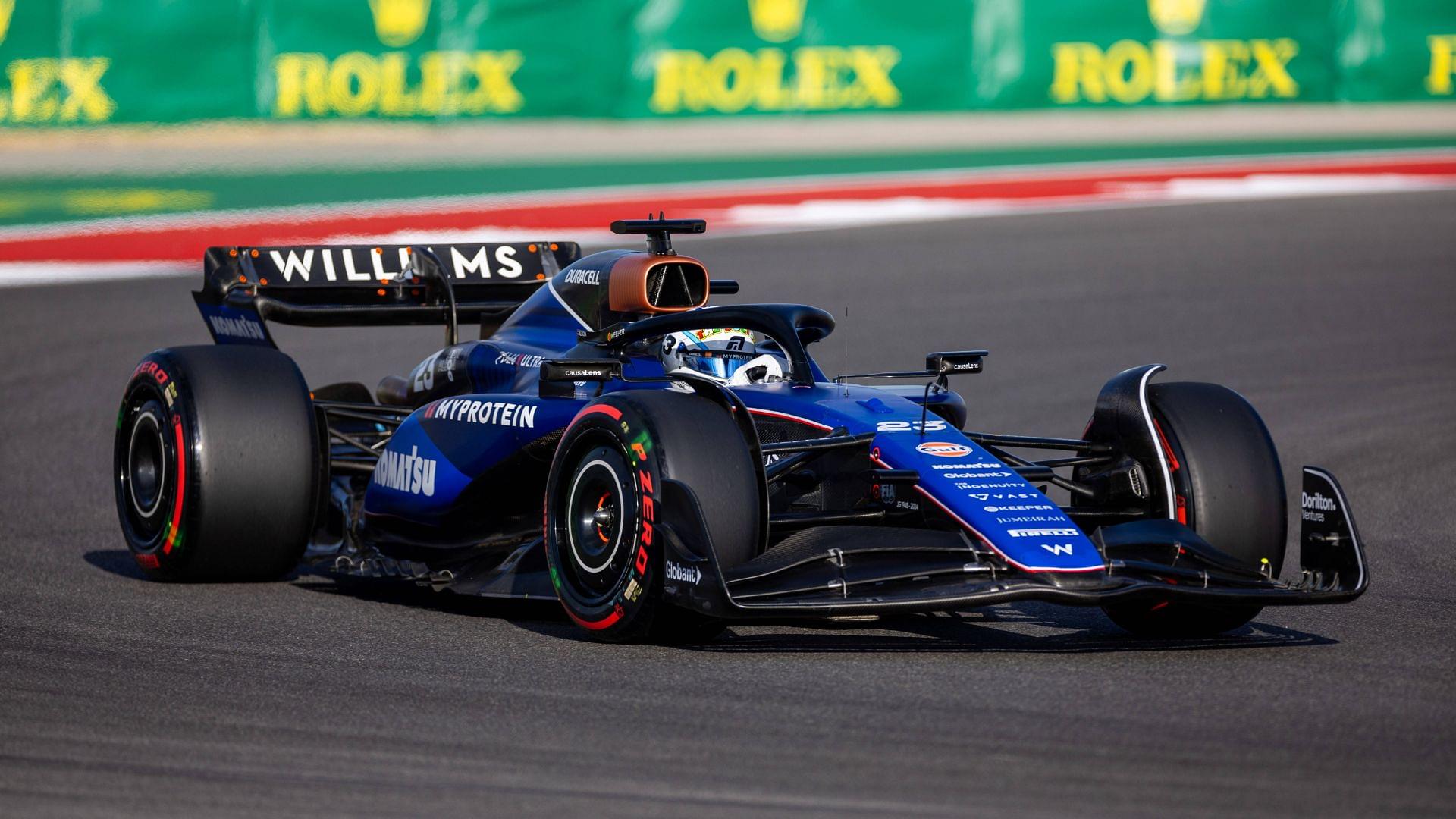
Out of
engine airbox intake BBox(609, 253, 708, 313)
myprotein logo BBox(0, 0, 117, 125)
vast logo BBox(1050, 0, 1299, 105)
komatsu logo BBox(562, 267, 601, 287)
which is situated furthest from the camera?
vast logo BBox(1050, 0, 1299, 105)

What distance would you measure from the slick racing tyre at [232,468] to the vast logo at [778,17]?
48.9 feet

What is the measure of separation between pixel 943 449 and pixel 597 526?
1135 millimetres

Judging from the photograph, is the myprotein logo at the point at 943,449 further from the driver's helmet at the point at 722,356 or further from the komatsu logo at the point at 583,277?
the komatsu logo at the point at 583,277

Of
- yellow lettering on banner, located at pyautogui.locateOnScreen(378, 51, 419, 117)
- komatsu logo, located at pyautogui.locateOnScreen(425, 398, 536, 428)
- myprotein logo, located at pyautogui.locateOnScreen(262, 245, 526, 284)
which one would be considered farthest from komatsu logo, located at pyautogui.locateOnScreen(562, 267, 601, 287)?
yellow lettering on banner, located at pyautogui.locateOnScreen(378, 51, 419, 117)

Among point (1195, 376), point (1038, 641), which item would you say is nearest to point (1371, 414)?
point (1195, 376)

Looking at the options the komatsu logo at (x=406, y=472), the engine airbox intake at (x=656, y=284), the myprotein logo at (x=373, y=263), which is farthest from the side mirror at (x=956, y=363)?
the myprotein logo at (x=373, y=263)

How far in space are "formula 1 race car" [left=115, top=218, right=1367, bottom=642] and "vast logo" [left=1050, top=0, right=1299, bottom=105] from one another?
1552 centimetres

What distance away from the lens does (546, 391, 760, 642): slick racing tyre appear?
6.29 m

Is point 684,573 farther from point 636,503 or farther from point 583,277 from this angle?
point 583,277

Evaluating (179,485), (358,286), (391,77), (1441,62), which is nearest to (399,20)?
(391,77)

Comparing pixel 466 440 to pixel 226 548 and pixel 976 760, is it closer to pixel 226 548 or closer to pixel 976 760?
pixel 226 548

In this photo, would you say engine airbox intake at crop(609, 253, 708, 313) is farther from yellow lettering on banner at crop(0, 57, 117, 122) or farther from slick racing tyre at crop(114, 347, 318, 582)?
yellow lettering on banner at crop(0, 57, 117, 122)

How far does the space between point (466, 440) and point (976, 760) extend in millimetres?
3224

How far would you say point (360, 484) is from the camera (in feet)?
29.5
